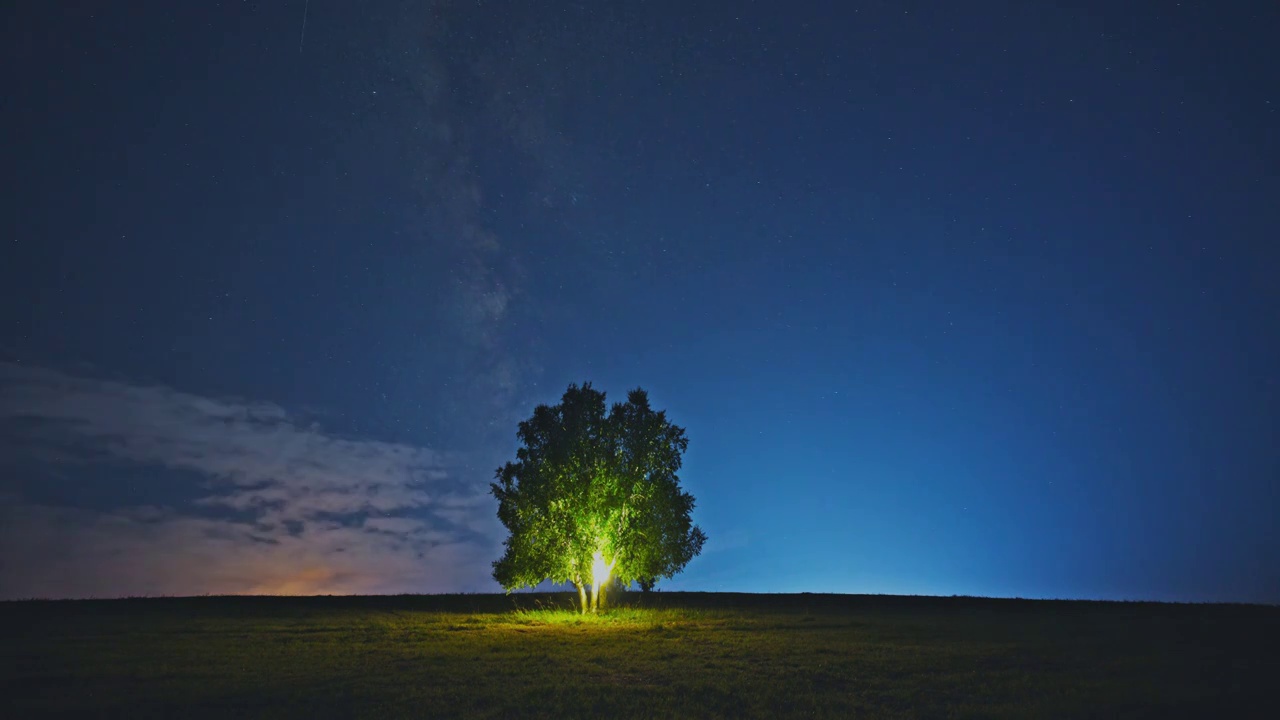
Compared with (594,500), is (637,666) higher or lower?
lower

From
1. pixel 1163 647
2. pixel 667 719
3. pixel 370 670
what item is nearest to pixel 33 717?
pixel 370 670

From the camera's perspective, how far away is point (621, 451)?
49.5 meters

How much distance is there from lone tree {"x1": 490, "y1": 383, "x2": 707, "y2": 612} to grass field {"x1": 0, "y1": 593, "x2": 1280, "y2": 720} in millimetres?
3271

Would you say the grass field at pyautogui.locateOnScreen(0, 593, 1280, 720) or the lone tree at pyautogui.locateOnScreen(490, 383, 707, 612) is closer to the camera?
the grass field at pyautogui.locateOnScreen(0, 593, 1280, 720)

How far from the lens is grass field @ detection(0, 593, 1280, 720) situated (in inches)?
809

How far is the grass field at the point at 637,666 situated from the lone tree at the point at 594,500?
327 centimetres

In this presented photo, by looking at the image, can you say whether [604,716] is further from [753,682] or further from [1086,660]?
[1086,660]

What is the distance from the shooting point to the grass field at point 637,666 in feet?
67.4

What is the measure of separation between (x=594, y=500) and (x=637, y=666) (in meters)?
20.3

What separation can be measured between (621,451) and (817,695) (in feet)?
92.9

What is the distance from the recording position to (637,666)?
90.2ft

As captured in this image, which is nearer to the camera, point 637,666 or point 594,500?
point 637,666

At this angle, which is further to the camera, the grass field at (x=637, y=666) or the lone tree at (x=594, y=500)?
the lone tree at (x=594, y=500)

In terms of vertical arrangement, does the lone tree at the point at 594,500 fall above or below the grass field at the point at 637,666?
above
